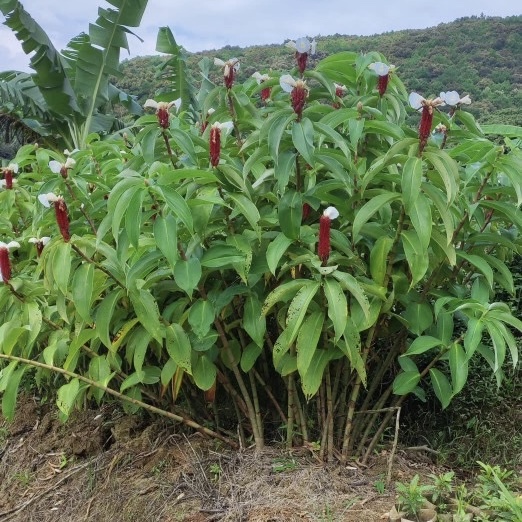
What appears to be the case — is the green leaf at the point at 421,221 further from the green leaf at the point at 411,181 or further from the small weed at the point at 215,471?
the small weed at the point at 215,471

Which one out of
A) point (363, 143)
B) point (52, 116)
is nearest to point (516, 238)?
point (363, 143)

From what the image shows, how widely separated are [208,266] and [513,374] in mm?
1835

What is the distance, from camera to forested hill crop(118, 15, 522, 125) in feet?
83.5

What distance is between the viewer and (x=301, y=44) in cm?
204

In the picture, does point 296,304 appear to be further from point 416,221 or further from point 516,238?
point 516,238

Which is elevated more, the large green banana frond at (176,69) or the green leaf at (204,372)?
the large green banana frond at (176,69)

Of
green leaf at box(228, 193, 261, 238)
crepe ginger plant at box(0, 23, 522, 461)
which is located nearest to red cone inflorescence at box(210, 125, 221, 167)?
crepe ginger plant at box(0, 23, 522, 461)

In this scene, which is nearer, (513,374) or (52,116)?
(513,374)

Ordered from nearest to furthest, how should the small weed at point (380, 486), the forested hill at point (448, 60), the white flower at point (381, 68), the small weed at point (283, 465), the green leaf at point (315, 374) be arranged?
the white flower at point (381, 68) < the green leaf at point (315, 374) < the small weed at point (380, 486) < the small weed at point (283, 465) < the forested hill at point (448, 60)

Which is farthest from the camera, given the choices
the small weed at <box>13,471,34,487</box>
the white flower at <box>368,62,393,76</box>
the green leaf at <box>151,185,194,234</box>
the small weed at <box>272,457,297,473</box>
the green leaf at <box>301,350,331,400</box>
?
the small weed at <box>13,471,34,487</box>

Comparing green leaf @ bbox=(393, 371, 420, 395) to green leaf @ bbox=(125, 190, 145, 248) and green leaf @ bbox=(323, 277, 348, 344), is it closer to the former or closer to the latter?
green leaf @ bbox=(323, 277, 348, 344)

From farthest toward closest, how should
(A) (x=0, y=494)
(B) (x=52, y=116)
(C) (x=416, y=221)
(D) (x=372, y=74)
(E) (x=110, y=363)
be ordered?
(B) (x=52, y=116)
(A) (x=0, y=494)
(E) (x=110, y=363)
(D) (x=372, y=74)
(C) (x=416, y=221)

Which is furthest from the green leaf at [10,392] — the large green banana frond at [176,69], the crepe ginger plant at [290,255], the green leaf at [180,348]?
the large green banana frond at [176,69]

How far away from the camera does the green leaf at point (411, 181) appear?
194 cm
